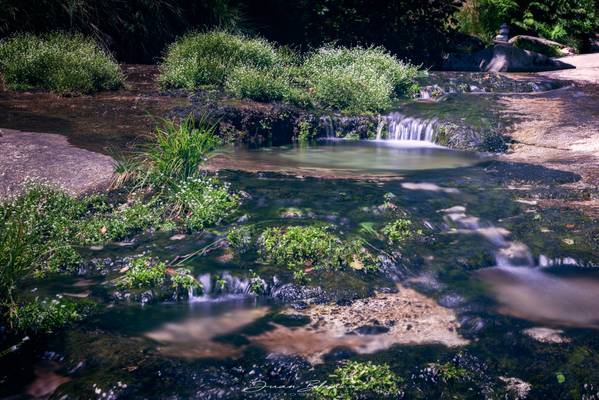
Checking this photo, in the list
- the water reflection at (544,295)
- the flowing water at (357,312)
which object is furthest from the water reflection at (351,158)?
the water reflection at (544,295)

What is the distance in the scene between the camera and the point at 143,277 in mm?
5352

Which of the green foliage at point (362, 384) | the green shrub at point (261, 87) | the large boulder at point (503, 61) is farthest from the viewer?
the large boulder at point (503, 61)

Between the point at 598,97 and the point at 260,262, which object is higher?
the point at 598,97

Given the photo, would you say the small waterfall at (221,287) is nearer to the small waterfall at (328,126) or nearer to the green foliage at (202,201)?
the green foliage at (202,201)

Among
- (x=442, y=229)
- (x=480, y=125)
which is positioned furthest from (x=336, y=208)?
(x=480, y=125)

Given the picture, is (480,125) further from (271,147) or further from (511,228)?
(511,228)

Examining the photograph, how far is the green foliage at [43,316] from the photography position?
15.0 ft

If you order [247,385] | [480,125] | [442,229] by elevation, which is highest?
[480,125]

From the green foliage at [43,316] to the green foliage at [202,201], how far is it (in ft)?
5.92

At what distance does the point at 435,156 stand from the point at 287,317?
6281 millimetres

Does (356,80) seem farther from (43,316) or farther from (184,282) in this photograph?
(43,316)

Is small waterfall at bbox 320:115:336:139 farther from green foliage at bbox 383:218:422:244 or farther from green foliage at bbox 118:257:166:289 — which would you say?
green foliage at bbox 118:257:166:289

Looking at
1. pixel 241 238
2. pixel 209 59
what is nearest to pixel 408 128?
pixel 209 59

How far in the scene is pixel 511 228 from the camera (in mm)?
6473
